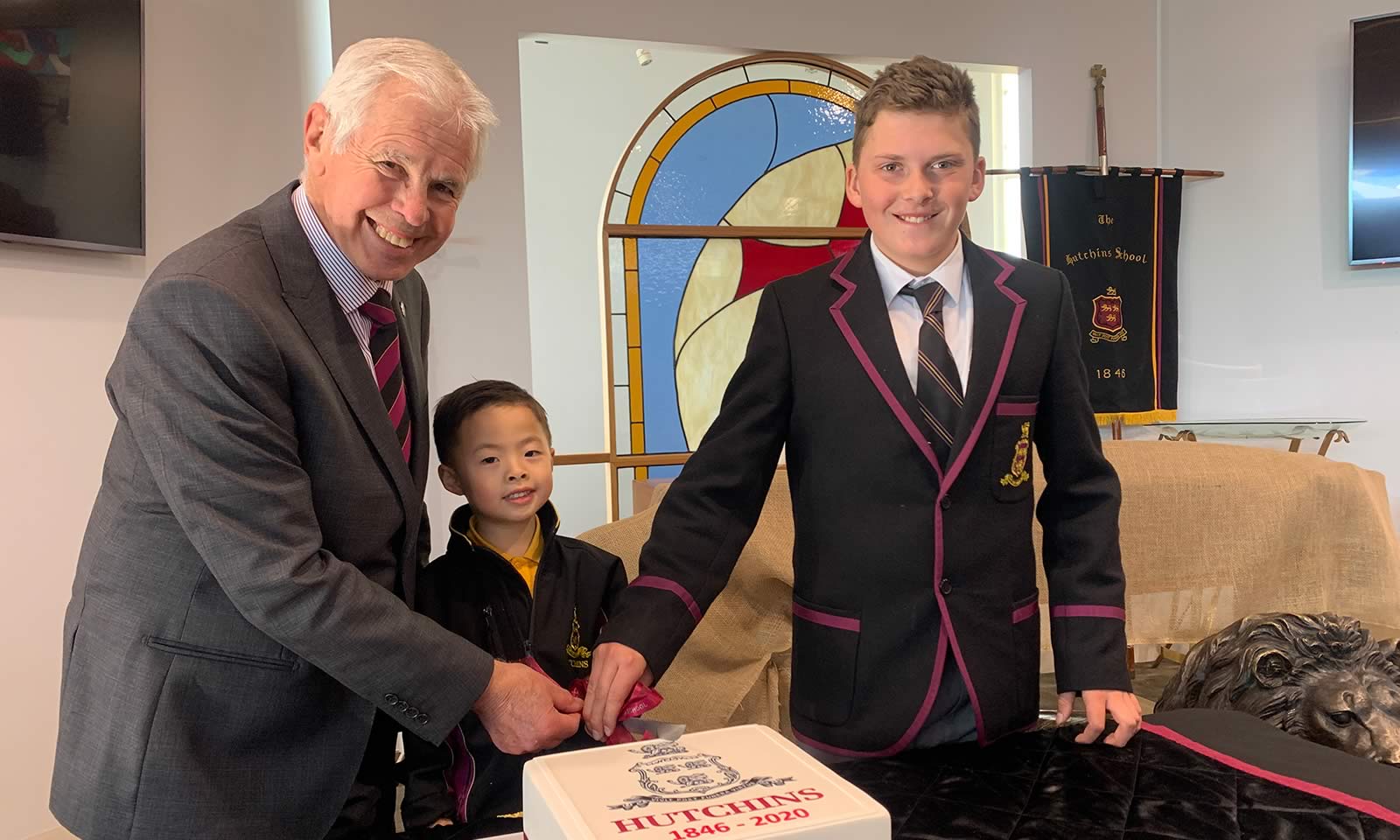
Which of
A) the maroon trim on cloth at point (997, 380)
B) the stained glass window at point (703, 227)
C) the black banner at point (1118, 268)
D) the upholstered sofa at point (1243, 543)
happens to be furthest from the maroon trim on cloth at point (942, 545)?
the black banner at point (1118, 268)

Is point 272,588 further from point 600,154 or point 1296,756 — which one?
point 600,154

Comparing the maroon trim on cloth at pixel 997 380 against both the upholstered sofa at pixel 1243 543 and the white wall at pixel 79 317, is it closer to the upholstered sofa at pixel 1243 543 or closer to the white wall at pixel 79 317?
the upholstered sofa at pixel 1243 543

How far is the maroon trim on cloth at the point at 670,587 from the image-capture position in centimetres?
120

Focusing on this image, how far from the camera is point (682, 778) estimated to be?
724 millimetres

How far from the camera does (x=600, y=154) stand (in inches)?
173

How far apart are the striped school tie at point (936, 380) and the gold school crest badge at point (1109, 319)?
3.87m

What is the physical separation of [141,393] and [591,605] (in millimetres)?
675

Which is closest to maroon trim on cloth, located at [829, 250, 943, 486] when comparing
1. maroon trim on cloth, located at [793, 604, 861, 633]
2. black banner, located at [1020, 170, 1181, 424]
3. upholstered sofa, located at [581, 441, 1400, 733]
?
maroon trim on cloth, located at [793, 604, 861, 633]

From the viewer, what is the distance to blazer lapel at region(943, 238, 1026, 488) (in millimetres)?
1192

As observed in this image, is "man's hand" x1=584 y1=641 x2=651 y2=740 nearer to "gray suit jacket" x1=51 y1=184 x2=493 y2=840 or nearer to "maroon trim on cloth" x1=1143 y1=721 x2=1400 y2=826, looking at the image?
"gray suit jacket" x1=51 y1=184 x2=493 y2=840

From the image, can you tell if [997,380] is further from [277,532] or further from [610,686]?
[277,532]

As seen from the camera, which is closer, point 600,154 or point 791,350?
point 791,350

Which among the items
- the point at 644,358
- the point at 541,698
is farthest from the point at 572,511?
the point at 541,698

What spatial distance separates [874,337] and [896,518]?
22 cm
